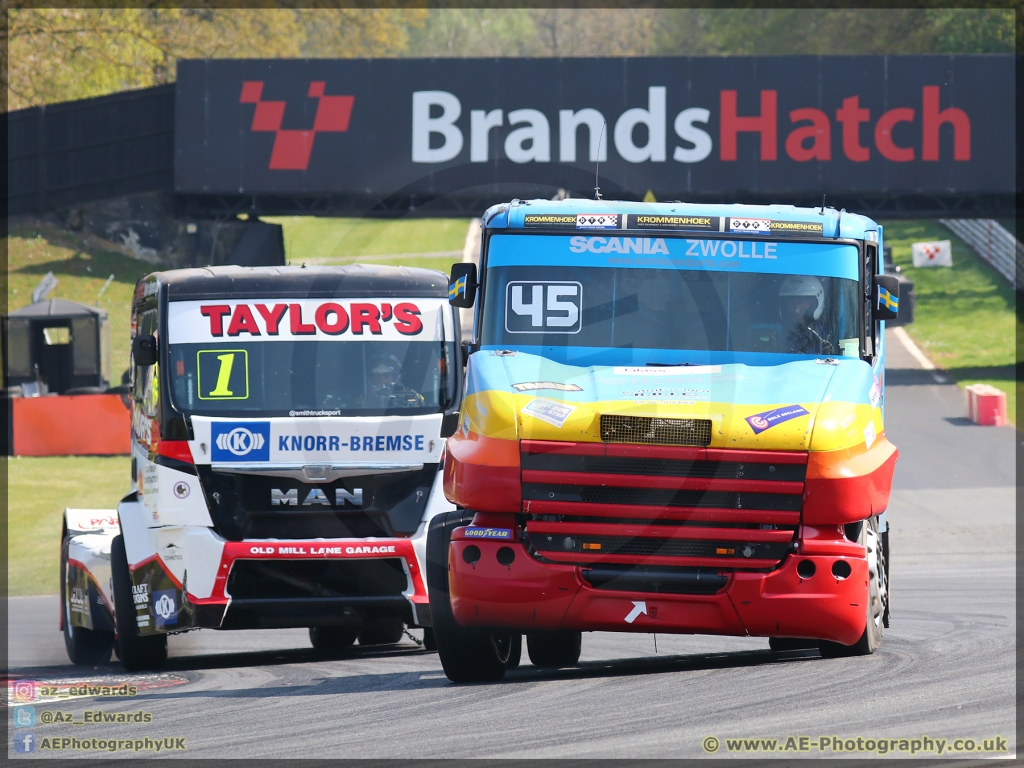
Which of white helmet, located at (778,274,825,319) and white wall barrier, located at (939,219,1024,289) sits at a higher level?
white wall barrier, located at (939,219,1024,289)

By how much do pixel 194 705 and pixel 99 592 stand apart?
3.94 m

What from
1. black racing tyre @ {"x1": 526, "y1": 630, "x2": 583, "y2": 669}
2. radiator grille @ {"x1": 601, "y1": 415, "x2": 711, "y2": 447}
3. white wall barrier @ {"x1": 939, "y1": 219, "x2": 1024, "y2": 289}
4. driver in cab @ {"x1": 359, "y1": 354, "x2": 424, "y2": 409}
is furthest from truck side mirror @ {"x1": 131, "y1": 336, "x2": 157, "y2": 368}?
white wall barrier @ {"x1": 939, "y1": 219, "x2": 1024, "y2": 289}

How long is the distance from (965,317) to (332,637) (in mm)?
34367

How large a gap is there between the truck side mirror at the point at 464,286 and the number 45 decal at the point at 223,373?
279 cm

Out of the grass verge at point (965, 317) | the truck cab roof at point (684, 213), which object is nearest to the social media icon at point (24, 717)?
the truck cab roof at point (684, 213)

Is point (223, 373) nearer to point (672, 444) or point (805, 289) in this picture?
point (672, 444)

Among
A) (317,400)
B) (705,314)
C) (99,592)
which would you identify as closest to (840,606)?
(705,314)

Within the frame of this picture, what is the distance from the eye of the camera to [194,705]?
9.12 metres

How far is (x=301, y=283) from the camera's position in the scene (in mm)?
11812

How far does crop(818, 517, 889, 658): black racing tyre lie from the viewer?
28.0 ft

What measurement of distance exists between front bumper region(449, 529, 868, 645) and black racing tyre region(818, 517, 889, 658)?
0.99 feet

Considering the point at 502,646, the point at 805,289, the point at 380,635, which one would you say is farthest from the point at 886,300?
the point at 380,635

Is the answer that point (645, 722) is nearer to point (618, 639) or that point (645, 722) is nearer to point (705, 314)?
point (705, 314)

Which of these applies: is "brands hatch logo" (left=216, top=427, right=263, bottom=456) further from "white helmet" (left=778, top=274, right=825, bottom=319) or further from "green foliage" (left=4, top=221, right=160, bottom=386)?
"green foliage" (left=4, top=221, right=160, bottom=386)
